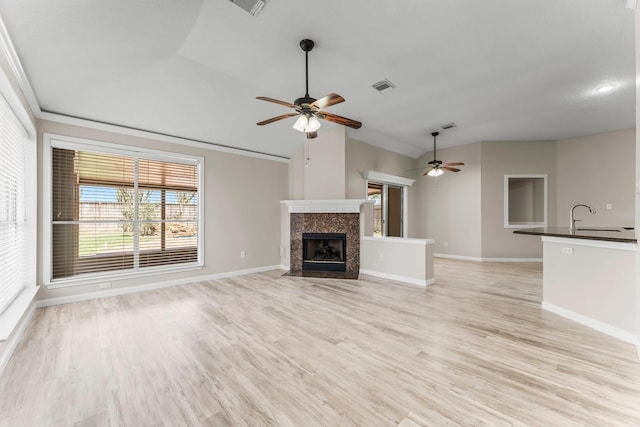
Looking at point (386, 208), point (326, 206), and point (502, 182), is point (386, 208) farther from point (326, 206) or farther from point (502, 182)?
point (502, 182)

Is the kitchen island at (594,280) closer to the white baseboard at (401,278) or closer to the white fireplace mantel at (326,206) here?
the white baseboard at (401,278)

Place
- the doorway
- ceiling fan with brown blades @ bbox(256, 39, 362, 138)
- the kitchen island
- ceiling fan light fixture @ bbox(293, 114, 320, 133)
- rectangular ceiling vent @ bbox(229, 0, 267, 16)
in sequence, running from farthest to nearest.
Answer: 1. the doorway
2. ceiling fan light fixture @ bbox(293, 114, 320, 133)
3. ceiling fan with brown blades @ bbox(256, 39, 362, 138)
4. the kitchen island
5. rectangular ceiling vent @ bbox(229, 0, 267, 16)

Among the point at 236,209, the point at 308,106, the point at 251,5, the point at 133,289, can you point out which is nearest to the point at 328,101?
the point at 308,106

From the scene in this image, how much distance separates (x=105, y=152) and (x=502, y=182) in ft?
27.4

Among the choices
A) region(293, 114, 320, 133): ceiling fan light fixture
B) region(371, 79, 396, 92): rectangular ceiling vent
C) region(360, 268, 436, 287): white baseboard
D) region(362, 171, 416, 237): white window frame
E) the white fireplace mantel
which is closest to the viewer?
region(293, 114, 320, 133): ceiling fan light fixture

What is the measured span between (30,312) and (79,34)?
3.11 metres

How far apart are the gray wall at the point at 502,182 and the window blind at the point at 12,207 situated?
8.33 metres

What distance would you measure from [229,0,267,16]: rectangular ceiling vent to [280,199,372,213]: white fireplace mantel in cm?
339

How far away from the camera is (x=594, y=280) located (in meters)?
2.82

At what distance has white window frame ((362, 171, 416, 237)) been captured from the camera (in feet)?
20.1

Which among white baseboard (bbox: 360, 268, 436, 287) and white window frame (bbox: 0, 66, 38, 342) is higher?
white window frame (bbox: 0, 66, 38, 342)

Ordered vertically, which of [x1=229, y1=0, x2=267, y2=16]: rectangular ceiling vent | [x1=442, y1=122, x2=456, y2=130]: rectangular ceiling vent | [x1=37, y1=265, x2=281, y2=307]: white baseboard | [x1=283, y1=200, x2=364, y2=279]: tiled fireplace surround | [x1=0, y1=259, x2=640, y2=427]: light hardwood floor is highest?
[x1=229, y1=0, x2=267, y2=16]: rectangular ceiling vent

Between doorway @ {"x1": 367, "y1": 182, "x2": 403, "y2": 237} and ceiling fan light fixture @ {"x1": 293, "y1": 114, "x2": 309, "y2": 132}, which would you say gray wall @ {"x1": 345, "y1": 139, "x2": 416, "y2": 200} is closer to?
doorway @ {"x1": 367, "y1": 182, "x2": 403, "y2": 237}

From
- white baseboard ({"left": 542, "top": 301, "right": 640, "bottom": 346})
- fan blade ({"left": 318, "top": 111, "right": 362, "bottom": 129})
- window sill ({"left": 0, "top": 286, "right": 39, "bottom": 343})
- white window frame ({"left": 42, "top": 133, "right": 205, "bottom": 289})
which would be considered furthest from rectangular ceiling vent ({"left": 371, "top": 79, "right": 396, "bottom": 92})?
window sill ({"left": 0, "top": 286, "right": 39, "bottom": 343})
